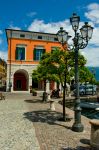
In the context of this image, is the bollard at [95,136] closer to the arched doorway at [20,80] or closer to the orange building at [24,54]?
the orange building at [24,54]

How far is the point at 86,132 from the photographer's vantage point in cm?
1309

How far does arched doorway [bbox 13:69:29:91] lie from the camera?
48744 mm

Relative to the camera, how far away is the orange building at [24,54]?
46.4m

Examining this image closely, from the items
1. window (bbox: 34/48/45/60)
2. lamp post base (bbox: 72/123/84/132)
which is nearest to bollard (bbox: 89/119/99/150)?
lamp post base (bbox: 72/123/84/132)

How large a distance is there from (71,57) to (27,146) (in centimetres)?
790

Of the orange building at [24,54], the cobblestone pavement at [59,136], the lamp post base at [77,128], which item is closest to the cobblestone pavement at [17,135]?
the cobblestone pavement at [59,136]

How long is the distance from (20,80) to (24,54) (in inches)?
195

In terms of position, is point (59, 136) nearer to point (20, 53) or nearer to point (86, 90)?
point (86, 90)

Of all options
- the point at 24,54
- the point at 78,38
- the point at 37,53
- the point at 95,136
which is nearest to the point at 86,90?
the point at 37,53

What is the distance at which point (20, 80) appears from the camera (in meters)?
49.4

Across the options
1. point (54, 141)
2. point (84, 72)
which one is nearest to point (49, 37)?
point (84, 72)

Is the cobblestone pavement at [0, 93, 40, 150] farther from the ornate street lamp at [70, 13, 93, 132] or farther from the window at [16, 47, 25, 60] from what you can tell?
the window at [16, 47, 25, 60]

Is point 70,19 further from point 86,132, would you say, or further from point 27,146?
point 27,146

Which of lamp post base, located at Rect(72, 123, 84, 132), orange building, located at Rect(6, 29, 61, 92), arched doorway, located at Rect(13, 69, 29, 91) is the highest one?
orange building, located at Rect(6, 29, 61, 92)
